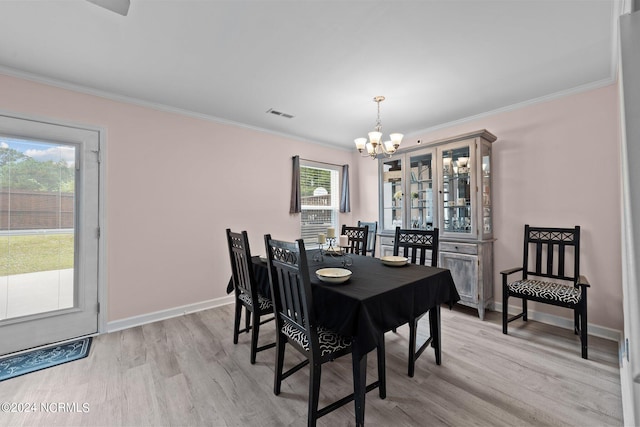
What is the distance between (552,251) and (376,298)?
259 cm

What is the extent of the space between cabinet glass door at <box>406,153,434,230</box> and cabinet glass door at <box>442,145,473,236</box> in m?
0.20

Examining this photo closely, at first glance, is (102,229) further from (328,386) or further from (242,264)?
(328,386)

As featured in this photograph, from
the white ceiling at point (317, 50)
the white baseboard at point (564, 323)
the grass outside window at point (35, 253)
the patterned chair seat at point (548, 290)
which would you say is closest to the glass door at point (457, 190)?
the white ceiling at point (317, 50)

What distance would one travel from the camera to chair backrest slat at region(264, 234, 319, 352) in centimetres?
160

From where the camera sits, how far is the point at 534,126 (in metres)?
3.22

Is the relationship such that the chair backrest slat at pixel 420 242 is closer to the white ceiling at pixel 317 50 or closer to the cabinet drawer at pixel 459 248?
the cabinet drawer at pixel 459 248

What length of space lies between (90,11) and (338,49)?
69.0 inches

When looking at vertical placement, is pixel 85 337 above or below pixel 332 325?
below

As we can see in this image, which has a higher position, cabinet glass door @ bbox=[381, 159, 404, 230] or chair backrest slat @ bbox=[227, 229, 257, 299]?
cabinet glass door @ bbox=[381, 159, 404, 230]

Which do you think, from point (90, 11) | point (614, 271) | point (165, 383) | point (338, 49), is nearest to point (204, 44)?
point (90, 11)

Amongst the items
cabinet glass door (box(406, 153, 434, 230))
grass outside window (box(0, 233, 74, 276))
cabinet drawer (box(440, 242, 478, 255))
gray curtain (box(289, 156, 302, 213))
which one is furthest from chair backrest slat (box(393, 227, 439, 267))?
grass outside window (box(0, 233, 74, 276))

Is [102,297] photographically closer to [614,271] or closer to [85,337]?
[85,337]

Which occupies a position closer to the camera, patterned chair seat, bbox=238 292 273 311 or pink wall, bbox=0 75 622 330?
patterned chair seat, bbox=238 292 273 311

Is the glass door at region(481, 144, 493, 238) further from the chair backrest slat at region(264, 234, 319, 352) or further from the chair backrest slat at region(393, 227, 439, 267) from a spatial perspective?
the chair backrest slat at region(264, 234, 319, 352)
